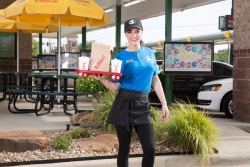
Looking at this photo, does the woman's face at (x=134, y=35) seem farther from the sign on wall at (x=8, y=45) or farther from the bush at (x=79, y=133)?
the sign on wall at (x=8, y=45)

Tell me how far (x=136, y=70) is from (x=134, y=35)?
359 mm

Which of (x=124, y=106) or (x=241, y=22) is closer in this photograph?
(x=124, y=106)

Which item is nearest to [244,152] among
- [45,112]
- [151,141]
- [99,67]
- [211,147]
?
[211,147]

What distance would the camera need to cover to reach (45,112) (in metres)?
10.7

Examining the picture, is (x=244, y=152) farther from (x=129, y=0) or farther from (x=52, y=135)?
(x=129, y=0)

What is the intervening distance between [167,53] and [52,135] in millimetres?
5577

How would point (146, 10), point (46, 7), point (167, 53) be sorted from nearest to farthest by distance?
point (46, 7), point (167, 53), point (146, 10)

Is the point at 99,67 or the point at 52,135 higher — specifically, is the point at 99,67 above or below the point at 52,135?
above

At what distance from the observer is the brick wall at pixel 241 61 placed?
33.5 ft

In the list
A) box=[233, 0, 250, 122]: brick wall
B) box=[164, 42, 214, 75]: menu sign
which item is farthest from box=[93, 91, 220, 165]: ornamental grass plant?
box=[164, 42, 214, 75]: menu sign

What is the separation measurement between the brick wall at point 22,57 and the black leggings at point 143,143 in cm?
A: 1470

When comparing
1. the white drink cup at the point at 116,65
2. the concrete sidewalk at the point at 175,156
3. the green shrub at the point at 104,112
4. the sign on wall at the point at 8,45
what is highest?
the sign on wall at the point at 8,45

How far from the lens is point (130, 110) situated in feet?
14.6

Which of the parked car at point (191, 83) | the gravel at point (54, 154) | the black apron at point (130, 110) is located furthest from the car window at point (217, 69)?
the black apron at point (130, 110)
